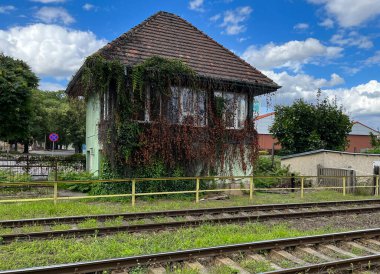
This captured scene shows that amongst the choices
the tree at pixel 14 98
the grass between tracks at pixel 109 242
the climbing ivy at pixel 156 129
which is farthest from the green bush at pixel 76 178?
the tree at pixel 14 98

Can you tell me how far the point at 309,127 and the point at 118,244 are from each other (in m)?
23.5

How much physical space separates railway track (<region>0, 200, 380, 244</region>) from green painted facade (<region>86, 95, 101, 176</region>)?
6285 millimetres

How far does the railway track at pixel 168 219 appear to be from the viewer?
302 inches

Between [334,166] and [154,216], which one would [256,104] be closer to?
[334,166]

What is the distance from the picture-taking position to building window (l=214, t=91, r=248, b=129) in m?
16.2

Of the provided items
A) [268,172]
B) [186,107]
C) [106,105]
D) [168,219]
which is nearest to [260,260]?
[168,219]

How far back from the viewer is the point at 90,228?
7855mm

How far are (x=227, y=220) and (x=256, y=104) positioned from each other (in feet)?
30.1

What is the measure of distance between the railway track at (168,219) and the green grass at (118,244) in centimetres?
32

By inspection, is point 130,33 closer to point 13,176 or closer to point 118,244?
point 13,176

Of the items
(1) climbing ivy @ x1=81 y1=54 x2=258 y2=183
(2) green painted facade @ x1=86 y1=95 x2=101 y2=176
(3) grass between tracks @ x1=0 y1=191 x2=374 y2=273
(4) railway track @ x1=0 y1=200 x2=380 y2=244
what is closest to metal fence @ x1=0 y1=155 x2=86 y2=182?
(2) green painted facade @ x1=86 y1=95 x2=101 y2=176

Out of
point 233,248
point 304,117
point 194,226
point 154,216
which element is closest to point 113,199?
point 154,216

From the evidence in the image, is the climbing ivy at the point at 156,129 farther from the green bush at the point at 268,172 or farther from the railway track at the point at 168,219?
the railway track at the point at 168,219

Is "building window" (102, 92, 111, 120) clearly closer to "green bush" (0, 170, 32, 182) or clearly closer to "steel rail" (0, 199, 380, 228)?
"green bush" (0, 170, 32, 182)
